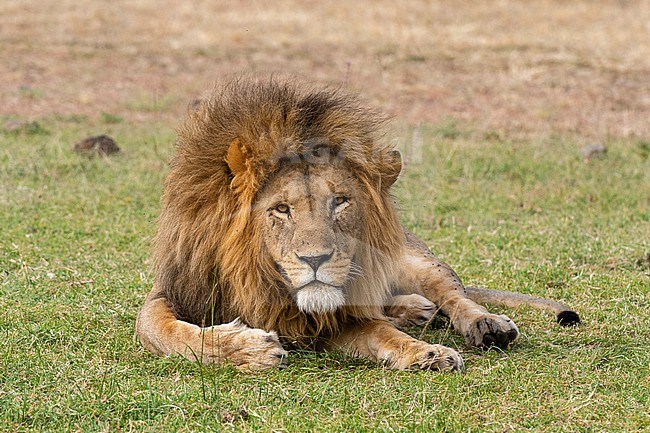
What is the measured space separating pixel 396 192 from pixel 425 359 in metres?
2.11

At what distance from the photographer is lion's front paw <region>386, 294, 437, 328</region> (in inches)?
177

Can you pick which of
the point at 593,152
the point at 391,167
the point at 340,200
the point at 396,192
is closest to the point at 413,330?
the point at 391,167

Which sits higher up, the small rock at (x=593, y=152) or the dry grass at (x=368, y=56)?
the dry grass at (x=368, y=56)

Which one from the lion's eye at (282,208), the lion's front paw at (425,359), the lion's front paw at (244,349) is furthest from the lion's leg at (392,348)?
the lion's eye at (282,208)

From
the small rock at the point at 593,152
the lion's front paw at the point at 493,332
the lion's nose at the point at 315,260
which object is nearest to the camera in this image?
the lion's nose at the point at 315,260

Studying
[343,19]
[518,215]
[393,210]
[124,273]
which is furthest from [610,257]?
[343,19]

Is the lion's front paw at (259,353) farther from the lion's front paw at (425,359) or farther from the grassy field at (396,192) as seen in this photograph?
the lion's front paw at (425,359)

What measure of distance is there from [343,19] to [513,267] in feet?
40.1

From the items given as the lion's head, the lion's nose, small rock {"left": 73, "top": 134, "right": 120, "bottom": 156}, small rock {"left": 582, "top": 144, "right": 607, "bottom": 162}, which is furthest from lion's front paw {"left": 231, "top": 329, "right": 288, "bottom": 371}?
small rock {"left": 582, "top": 144, "right": 607, "bottom": 162}

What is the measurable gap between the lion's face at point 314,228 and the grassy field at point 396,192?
344mm

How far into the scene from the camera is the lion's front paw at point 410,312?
14.8 feet

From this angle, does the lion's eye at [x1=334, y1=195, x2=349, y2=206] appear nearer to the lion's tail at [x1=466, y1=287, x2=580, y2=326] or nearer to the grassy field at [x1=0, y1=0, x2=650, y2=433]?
the grassy field at [x1=0, y1=0, x2=650, y2=433]

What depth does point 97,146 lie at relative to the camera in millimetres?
8406

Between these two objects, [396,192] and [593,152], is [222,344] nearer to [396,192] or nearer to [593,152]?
[396,192]
